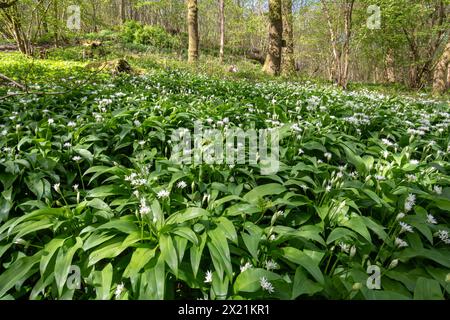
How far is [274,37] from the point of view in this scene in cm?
1279

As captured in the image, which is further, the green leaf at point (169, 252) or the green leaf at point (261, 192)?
the green leaf at point (261, 192)

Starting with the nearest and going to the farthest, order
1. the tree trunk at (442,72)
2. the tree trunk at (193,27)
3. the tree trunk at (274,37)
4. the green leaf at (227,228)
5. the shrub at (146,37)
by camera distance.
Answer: the green leaf at (227,228)
the tree trunk at (274,37)
the tree trunk at (442,72)
the tree trunk at (193,27)
the shrub at (146,37)

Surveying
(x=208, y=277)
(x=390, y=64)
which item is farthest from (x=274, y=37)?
(x=208, y=277)

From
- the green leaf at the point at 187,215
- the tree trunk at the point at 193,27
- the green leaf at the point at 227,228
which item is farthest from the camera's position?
the tree trunk at the point at 193,27

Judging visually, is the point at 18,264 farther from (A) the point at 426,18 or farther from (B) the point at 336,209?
(A) the point at 426,18

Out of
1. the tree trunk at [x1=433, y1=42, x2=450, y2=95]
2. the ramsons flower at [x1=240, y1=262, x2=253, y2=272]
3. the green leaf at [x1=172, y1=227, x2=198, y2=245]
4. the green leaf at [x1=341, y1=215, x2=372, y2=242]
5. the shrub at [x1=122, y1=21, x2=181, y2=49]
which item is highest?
the shrub at [x1=122, y1=21, x2=181, y2=49]

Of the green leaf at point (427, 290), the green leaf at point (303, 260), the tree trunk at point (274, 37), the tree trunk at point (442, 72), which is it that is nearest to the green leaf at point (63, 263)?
the green leaf at point (303, 260)

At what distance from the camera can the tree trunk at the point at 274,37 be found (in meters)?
12.4

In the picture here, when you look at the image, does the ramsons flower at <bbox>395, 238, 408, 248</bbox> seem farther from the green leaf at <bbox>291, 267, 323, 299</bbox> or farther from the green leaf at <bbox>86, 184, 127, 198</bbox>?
the green leaf at <bbox>86, 184, 127, 198</bbox>

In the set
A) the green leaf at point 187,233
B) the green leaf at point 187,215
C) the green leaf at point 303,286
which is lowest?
the green leaf at point 303,286

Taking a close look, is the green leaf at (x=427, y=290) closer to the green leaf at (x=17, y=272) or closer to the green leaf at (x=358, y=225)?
the green leaf at (x=358, y=225)

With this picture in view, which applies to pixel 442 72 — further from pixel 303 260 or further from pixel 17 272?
pixel 17 272

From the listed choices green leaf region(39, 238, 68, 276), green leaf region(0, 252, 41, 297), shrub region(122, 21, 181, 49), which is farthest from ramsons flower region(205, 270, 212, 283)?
shrub region(122, 21, 181, 49)

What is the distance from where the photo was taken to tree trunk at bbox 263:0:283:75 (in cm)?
1239
